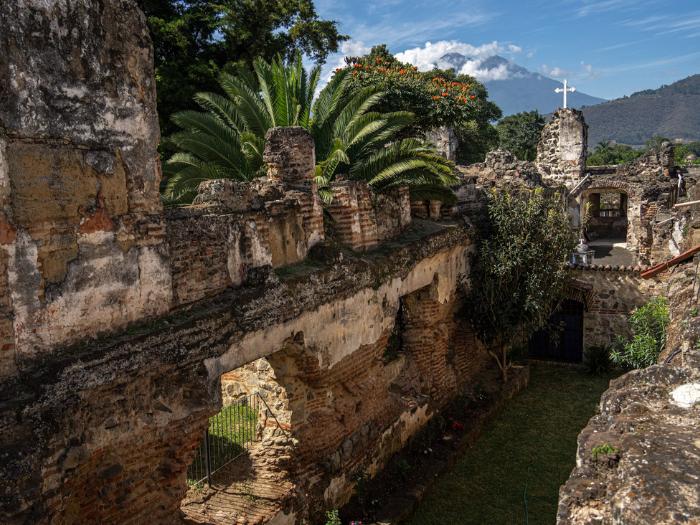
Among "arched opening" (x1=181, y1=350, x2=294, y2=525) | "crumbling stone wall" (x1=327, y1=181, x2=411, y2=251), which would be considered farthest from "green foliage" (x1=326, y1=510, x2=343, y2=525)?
"crumbling stone wall" (x1=327, y1=181, x2=411, y2=251)

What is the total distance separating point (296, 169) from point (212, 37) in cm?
1140

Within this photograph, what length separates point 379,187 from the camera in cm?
1059

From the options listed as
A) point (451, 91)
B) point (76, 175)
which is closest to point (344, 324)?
point (76, 175)

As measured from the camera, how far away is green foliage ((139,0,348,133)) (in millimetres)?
16266

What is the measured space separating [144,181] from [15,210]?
3.95 ft

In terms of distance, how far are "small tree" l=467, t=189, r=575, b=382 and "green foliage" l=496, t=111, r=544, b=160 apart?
37.0 m

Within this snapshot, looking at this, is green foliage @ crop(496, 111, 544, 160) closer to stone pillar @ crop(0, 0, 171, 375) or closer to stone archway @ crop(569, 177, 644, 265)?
stone archway @ crop(569, 177, 644, 265)

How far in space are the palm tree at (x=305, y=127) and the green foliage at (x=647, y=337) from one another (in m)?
4.07

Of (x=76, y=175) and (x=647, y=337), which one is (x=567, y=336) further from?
(x=76, y=175)

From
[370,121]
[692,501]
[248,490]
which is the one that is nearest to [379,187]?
[370,121]

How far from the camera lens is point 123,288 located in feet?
18.1

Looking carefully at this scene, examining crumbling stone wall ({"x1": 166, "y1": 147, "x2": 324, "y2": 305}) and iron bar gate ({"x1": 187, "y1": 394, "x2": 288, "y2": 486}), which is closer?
crumbling stone wall ({"x1": 166, "y1": 147, "x2": 324, "y2": 305})

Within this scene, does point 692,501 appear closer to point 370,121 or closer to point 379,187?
point 379,187

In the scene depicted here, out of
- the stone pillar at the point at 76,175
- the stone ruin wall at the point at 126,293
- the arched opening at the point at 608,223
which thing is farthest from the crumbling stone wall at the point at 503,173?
the arched opening at the point at 608,223
